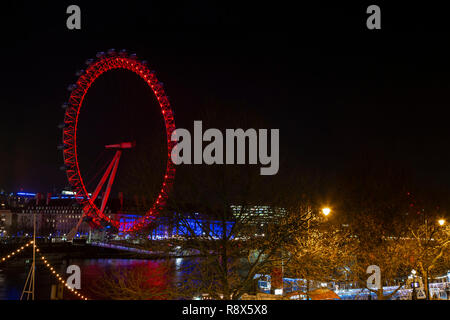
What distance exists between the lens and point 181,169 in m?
11.5

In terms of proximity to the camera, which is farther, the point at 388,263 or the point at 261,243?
the point at 388,263

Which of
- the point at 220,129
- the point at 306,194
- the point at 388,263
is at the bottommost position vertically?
the point at 388,263

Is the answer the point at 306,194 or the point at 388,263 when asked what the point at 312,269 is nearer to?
the point at 306,194

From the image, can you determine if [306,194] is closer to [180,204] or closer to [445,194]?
[180,204]

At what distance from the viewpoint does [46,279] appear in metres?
41.2

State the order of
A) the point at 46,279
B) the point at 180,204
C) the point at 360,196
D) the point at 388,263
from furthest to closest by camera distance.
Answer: the point at 46,279 → the point at 360,196 → the point at 388,263 → the point at 180,204

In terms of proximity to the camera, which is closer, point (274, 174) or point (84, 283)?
point (274, 174)

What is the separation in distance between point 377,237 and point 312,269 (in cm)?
989

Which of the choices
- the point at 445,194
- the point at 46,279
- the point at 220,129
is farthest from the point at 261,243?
the point at 46,279

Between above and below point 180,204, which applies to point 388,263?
below

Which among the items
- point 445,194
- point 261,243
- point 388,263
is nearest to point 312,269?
point 261,243
